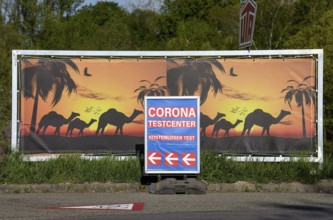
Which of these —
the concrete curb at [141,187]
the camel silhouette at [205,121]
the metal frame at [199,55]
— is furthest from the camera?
the camel silhouette at [205,121]

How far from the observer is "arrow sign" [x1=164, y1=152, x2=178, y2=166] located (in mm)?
12211

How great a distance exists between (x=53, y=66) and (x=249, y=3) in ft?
15.6

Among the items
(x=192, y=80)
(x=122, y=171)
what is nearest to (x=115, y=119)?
(x=122, y=171)

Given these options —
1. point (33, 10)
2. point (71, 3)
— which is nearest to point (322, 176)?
point (33, 10)

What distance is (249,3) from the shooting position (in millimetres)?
14203

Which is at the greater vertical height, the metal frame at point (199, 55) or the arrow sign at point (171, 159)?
the metal frame at point (199, 55)

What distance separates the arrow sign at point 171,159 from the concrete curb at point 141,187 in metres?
0.70

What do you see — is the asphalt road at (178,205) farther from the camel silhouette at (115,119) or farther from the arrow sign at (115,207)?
the camel silhouette at (115,119)

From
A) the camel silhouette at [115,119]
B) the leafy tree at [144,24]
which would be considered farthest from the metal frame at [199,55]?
the leafy tree at [144,24]

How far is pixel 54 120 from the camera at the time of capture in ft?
43.3

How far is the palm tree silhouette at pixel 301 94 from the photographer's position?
13195 mm

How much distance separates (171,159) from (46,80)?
10.8 feet

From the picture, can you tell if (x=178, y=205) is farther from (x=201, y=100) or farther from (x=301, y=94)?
(x=301, y=94)

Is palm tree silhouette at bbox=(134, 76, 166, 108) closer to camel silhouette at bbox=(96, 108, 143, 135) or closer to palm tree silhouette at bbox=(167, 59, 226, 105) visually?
palm tree silhouette at bbox=(167, 59, 226, 105)
